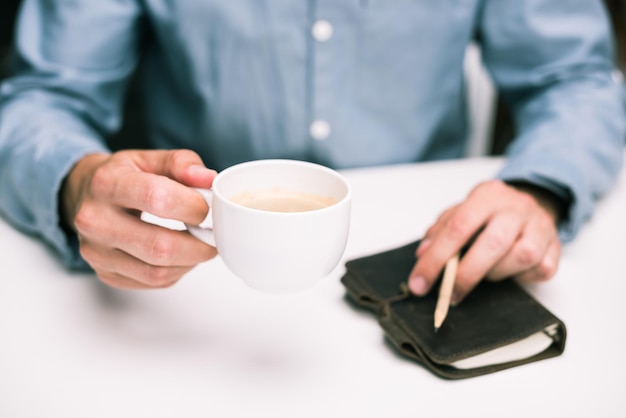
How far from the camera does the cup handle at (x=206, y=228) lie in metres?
0.52

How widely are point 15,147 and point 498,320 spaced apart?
23.3 inches

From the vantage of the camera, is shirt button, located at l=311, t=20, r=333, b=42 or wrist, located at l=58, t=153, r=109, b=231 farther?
shirt button, located at l=311, t=20, r=333, b=42

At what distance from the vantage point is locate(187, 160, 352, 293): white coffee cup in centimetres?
46

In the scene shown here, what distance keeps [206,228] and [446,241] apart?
10.0 inches

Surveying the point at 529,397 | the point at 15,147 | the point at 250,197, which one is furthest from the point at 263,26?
the point at 529,397

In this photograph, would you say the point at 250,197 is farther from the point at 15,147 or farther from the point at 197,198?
the point at 15,147

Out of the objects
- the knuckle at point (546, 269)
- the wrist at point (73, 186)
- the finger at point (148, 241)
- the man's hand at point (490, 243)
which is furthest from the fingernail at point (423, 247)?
the wrist at point (73, 186)

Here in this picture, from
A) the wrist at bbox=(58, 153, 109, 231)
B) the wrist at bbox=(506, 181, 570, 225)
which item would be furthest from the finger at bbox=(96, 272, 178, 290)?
the wrist at bbox=(506, 181, 570, 225)

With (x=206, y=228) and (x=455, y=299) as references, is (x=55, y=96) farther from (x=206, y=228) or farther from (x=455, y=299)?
(x=455, y=299)

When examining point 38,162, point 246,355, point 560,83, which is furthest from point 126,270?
point 560,83

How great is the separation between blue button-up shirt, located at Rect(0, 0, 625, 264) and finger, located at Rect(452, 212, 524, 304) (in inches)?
6.6

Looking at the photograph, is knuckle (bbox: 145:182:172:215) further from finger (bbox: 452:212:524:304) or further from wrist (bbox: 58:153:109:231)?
finger (bbox: 452:212:524:304)

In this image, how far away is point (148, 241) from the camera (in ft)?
1.81

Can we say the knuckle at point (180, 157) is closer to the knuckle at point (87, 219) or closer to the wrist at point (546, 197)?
the knuckle at point (87, 219)
